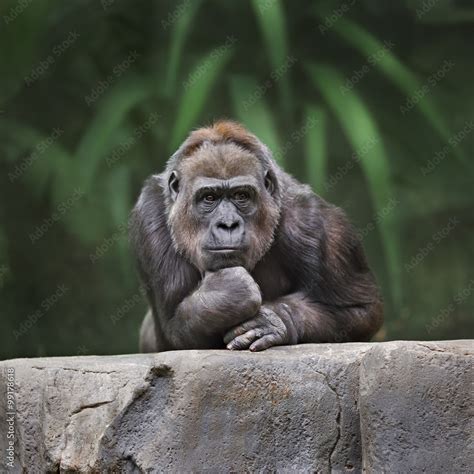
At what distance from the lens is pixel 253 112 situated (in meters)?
10.2

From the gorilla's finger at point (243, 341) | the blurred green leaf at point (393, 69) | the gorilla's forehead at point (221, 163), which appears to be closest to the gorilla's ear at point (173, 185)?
the gorilla's forehead at point (221, 163)

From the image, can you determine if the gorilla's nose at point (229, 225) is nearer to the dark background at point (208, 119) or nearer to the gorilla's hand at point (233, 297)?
the gorilla's hand at point (233, 297)

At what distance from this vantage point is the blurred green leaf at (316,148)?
10047 mm

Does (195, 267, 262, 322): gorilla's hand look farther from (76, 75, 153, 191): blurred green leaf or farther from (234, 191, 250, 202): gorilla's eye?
(76, 75, 153, 191): blurred green leaf

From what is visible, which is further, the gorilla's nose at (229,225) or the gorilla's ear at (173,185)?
the gorilla's ear at (173,185)

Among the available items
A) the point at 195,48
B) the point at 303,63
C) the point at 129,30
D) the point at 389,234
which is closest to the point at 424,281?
the point at 389,234

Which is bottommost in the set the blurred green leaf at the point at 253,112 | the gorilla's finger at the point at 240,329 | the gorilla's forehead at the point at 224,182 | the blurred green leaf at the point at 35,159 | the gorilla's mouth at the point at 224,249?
the gorilla's finger at the point at 240,329

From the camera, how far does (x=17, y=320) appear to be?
33.7 feet

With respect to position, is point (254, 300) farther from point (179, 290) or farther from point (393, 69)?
point (393, 69)

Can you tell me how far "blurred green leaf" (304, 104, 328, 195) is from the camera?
1005 cm

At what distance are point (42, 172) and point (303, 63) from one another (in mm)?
3067

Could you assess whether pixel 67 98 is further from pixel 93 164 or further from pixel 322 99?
pixel 322 99

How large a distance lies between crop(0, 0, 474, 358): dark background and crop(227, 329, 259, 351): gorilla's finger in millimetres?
5274

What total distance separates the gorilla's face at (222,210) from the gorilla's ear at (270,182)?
1.2 inches
